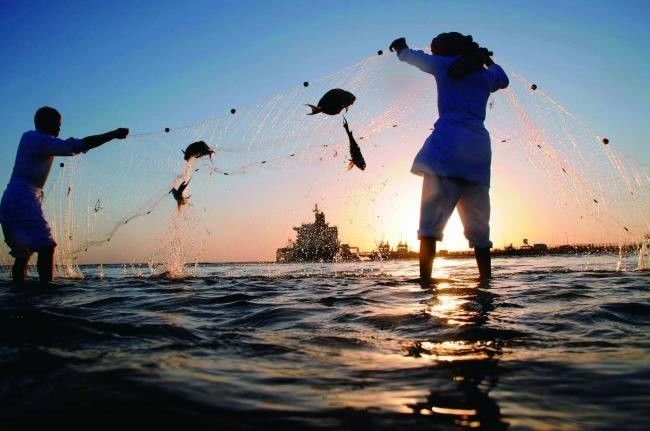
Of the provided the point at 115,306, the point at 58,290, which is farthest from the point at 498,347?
the point at 58,290

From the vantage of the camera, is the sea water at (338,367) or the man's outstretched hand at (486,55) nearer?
the sea water at (338,367)

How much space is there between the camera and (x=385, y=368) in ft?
7.29

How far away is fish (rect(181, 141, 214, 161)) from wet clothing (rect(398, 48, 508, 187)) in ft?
22.1

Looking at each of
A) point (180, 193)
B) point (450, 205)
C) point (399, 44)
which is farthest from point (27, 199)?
point (450, 205)

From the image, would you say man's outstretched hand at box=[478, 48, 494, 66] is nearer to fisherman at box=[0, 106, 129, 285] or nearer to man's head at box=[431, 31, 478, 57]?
man's head at box=[431, 31, 478, 57]

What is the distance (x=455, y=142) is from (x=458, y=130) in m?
0.18

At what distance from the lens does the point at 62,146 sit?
24.3 feet

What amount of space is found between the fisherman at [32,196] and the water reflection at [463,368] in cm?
621

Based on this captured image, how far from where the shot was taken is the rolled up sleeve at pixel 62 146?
24.1 feet

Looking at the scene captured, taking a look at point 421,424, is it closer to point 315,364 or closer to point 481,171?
point 315,364

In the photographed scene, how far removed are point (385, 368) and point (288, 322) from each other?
1.67m

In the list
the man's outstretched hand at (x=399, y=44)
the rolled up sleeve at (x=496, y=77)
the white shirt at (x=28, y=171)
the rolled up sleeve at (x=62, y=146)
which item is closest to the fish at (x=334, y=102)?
the man's outstretched hand at (x=399, y=44)

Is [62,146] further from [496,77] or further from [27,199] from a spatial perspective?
[496,77]

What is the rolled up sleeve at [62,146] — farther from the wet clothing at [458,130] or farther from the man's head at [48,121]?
the wet clothing at [458,130]
